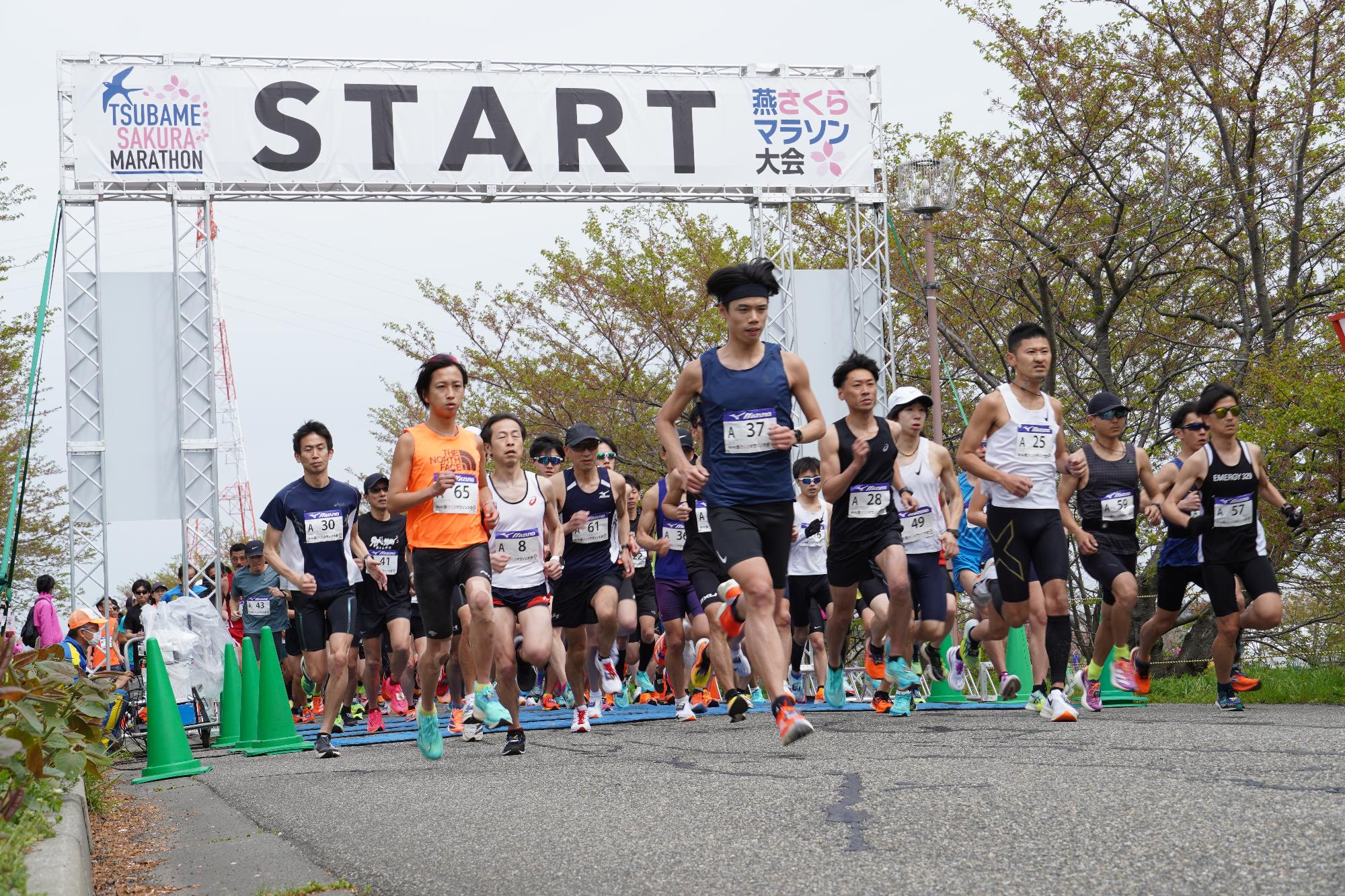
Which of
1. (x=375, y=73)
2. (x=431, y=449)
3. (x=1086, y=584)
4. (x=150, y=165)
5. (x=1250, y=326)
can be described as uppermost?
(x=375, y=73)

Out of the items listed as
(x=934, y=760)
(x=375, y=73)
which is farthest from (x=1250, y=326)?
(x=934, y=760)

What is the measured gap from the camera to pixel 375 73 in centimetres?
2078

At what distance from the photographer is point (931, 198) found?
21234mm

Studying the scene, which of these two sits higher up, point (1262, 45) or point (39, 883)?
point (1262, 45)

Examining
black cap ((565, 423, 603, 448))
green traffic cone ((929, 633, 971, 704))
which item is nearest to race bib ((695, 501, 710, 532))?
black cap ((565, 423, 603, 448))

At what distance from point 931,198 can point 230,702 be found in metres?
12.8

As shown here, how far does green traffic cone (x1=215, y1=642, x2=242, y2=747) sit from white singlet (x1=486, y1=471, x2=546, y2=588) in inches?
130

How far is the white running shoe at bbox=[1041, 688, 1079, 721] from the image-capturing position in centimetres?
853

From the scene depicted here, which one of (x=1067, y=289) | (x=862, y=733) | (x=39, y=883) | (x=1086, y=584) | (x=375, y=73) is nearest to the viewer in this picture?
(x=39, y=883)

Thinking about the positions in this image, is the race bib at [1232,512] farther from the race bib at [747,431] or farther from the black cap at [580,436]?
the black cap at [580,436]

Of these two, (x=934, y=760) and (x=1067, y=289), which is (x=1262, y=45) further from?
(x=934, y=760)

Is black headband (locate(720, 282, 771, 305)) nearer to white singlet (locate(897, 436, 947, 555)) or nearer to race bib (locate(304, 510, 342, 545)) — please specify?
white singlet (locate(897, 436, 947, 555))

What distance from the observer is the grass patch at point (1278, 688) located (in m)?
10.5

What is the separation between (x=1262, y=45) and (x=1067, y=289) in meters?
5.54
